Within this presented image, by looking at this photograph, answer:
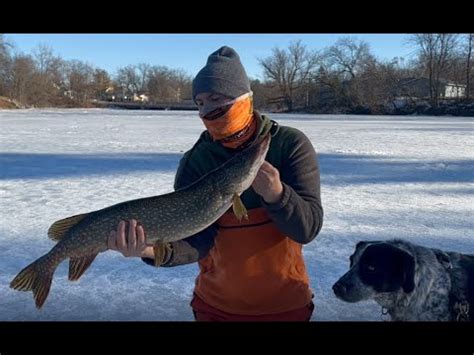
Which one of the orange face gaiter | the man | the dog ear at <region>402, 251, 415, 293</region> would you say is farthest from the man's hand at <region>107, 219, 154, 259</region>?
the dog ear at <region>402, 251, 415, 293</region>

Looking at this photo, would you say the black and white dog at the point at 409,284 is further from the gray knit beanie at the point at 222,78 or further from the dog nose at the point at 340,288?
the gray knit beanie at the point at 222,78

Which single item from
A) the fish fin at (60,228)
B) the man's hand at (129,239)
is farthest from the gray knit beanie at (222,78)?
the fish fin at (60,228)

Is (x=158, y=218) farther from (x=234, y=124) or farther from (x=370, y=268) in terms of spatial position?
(x=370, y=268)

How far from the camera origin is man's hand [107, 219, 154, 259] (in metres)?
1.88

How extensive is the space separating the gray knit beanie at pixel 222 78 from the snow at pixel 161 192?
6.08ft

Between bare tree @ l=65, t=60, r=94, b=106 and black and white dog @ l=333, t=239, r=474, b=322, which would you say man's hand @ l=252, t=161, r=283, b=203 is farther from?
bare tree @ l=65, t=60, r=94, b=106

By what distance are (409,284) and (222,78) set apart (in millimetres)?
1774

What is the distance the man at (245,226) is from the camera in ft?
6.17

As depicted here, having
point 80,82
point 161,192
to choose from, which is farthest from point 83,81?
point 161,192

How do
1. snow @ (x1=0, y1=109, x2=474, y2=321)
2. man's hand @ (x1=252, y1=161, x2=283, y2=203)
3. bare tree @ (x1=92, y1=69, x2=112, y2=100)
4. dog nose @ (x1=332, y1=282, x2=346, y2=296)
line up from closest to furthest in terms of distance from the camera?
man's hand @ (x1=252, y1=161, x2=283, y2=203)
dog nose @ (x1=332, y1=282, x2=346, y2=296)
snow @ (x1=0, y1=109, x2=474, y2=321)
bare tree @ (x1=92, y1=69, x2=112, y2=100)

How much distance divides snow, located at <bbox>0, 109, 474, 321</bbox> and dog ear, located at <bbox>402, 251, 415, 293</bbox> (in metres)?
0.46

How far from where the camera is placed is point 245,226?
202cm

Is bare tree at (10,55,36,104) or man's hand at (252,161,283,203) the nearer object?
man's hand at (252,161,283,203)
